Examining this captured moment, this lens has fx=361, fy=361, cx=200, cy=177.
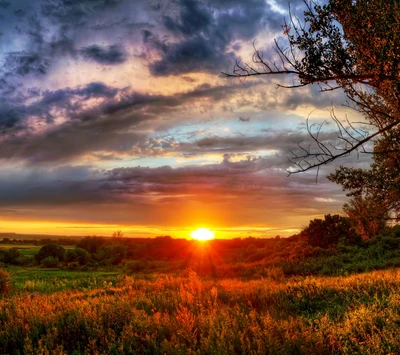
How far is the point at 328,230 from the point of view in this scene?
46.2m

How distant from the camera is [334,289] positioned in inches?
525

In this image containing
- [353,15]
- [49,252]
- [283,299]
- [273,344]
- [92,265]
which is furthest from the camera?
[49,252]

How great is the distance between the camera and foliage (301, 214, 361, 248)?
45375 millimetres

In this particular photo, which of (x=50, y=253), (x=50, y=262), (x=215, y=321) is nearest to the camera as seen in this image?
(x=215, y=321)

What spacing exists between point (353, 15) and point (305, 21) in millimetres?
1282

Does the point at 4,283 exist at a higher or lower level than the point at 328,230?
lower

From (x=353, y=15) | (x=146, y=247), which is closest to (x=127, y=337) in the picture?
(x=353, y=15)

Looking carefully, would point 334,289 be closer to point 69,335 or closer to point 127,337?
point 127,337

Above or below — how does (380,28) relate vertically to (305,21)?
below

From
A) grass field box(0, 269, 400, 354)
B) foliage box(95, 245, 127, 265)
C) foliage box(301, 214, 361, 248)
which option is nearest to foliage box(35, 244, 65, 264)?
foliage box(95, 245, 127, 265)

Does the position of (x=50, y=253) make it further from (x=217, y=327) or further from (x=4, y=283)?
(x=217, y=327)

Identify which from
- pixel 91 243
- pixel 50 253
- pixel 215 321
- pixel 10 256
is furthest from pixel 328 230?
pixel 91 243

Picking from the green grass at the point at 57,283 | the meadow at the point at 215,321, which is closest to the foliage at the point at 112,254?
the green grass at the point at 57,283

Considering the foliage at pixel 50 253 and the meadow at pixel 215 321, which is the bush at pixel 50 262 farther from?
the meadow at pixel 215 321
